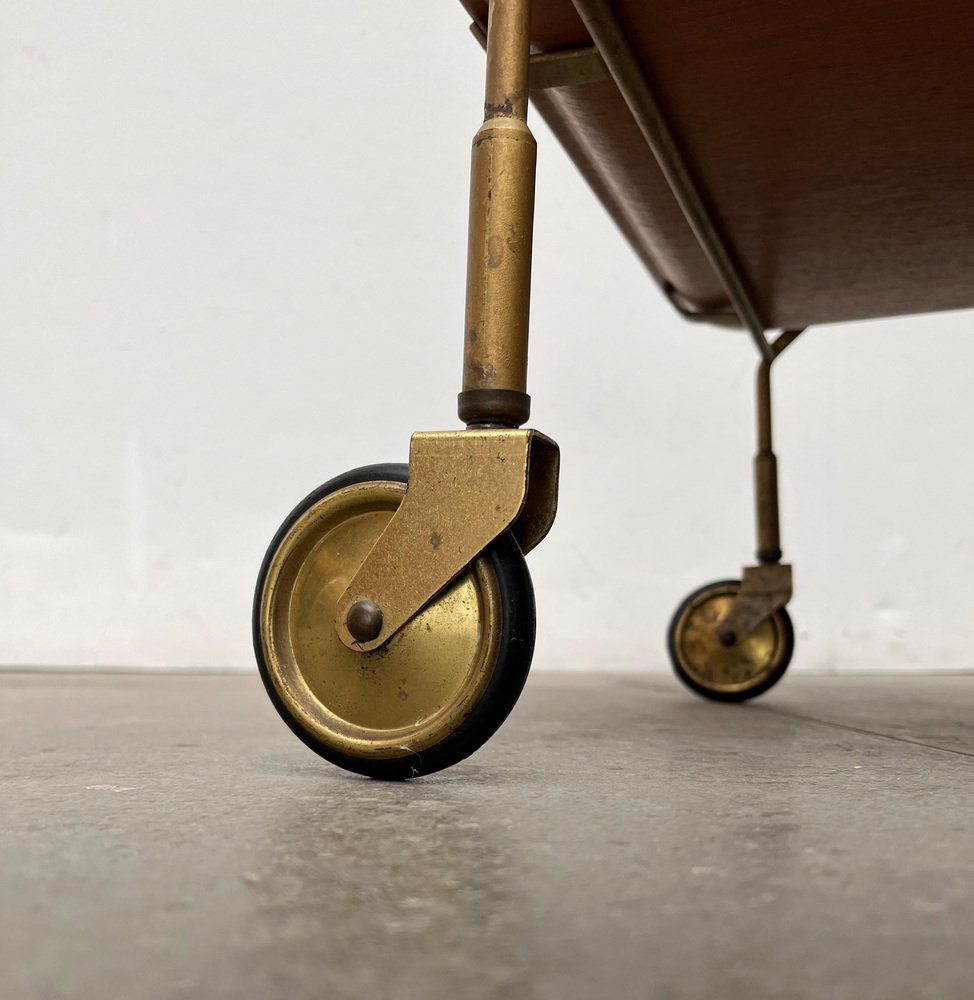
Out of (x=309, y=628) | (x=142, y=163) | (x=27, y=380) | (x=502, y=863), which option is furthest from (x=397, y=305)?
(x=502, y=863)

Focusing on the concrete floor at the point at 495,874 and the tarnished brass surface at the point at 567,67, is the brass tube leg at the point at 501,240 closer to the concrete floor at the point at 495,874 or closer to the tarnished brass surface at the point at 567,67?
the tarnished brass surface at the point at 567,67

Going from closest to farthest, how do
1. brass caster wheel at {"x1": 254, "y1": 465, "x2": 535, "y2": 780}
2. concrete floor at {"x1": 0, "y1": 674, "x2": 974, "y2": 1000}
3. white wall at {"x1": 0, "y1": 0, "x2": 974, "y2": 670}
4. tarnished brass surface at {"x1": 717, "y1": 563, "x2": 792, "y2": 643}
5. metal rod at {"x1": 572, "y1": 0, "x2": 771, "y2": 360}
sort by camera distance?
concrete floor at {"x1": 0, "y1": 674, "x2": 974, "y2": 1000}, brass caster wheel at {"x1": 254, "y1": 465, "x2": 535, "y2": 780}, metal rod at {"x1": 572, "y1": 0, "x2": 771, "y2": 360}, tarnished brass surface at {"x1": 717, "y1": 563, "x2": 792, "y2": 643}, white wall at {"x1": 0, "y1": 0, "x2": 974, "y2": 670}

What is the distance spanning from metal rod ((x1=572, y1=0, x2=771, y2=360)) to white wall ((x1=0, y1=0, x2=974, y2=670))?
50.0 inches

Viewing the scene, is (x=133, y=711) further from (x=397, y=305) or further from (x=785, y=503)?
(x=785, y=503)

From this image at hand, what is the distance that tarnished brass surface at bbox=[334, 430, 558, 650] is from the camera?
0.67m

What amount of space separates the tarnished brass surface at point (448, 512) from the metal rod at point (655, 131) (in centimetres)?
34

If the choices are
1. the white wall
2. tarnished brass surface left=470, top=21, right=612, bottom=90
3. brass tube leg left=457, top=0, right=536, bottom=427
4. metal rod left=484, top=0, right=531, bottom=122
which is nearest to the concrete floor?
brass tube leg left=457, top=0, right=536, bottom=427

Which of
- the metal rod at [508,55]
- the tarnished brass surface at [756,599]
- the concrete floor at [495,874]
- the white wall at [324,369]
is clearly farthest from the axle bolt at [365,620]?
the white wall at [324,369]

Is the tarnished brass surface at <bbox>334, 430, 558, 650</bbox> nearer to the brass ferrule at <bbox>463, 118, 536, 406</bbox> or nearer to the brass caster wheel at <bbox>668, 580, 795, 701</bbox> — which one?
the brass ferrule at <bbox>463, 118, 536, 406</bbox>

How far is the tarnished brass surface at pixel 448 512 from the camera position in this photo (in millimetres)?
666

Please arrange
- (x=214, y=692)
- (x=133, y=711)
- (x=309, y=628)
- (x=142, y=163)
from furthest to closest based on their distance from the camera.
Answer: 1. (x=142, y=163)
2. (x=214, y=692)
3. (x=133, y=711)
4. (x=309, y=628)

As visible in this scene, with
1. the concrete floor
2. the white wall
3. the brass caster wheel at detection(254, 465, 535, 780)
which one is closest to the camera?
the concrete floor

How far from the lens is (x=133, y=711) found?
4.51ft

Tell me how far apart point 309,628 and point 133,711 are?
753mm
